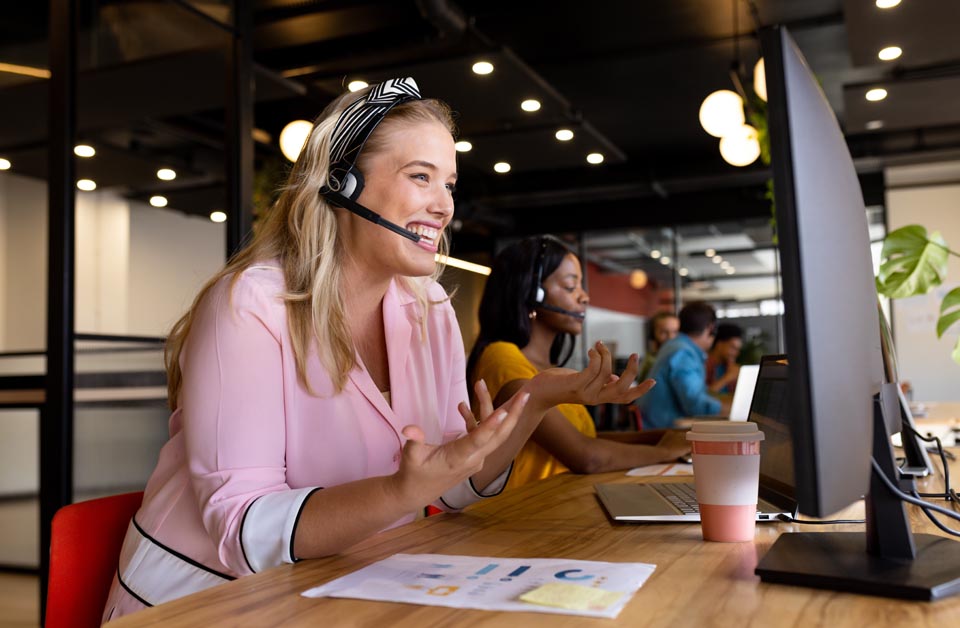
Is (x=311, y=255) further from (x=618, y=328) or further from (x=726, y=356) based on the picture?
(x=618, y=328)

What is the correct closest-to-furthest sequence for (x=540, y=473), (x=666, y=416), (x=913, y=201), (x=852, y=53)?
1. (x=540, y=473)
2. (x=852, y=53)
3. (x=666, y=416)
4. (x=913, y=201)

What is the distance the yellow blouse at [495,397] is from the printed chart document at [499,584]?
1.37 meters

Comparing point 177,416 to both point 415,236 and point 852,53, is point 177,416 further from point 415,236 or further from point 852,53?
point 852,53

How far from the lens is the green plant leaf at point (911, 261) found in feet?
8.37

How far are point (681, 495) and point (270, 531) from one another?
2.53ft

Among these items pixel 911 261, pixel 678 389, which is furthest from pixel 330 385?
pixel 678 389

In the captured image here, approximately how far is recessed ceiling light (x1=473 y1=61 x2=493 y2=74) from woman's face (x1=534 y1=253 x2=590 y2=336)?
226 cm

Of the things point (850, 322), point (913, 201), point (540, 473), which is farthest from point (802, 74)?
point (913, 201)

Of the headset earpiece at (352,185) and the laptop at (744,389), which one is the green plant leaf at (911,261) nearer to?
the laptop at (744,389)

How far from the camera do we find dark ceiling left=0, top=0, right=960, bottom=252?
4391 millimetres

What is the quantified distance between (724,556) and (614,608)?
0.31m

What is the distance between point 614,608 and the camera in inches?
32.4

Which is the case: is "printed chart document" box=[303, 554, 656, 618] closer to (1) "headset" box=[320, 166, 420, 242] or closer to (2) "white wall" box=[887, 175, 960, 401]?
(1) "headset" box=[320, 166, 420, 242]

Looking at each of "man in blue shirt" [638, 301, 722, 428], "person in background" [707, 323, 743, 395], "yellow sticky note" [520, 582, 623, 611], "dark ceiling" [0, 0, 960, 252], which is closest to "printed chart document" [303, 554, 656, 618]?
"yellow sticky note" [520, 582, 623, 611]
